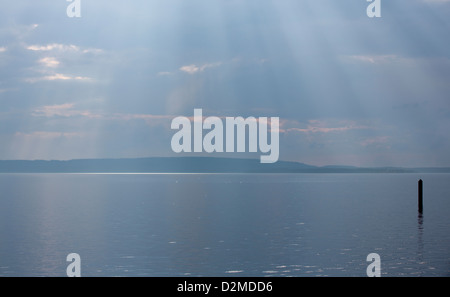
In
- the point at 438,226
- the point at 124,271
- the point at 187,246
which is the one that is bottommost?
the point at 124,271

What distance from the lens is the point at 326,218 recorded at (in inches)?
3179

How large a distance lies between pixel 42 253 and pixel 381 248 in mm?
33592

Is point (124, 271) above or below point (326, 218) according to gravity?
below

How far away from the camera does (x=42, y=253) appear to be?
48.3 m
